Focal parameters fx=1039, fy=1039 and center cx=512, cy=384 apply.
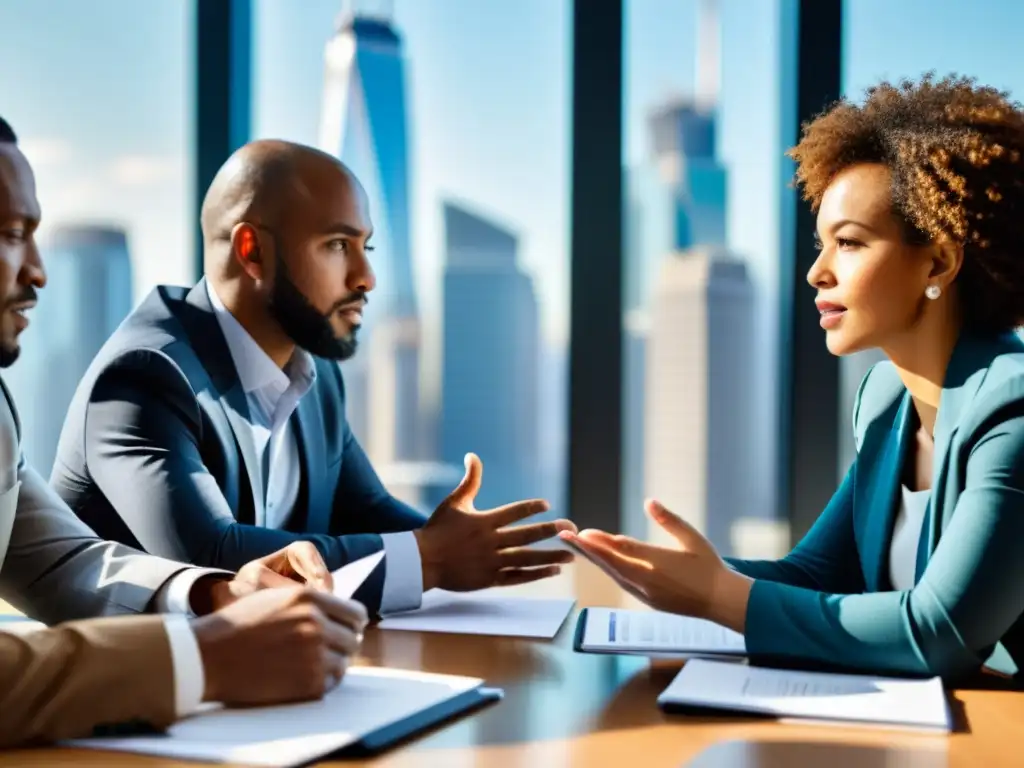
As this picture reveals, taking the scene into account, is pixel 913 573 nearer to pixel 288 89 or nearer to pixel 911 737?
pixel 911 737

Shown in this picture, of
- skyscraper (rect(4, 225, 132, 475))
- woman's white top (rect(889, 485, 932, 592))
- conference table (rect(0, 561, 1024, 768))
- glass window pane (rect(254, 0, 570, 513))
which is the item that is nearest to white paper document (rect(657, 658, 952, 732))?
conference table (rect(0, 561, 1024, 768))

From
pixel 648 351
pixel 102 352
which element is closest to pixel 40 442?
pixel 102 352

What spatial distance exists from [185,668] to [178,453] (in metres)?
0.78

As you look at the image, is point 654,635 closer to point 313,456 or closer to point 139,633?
point 139,633

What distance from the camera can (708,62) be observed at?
386 cm

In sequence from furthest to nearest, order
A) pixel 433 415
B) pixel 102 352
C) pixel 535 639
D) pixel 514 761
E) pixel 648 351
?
pixel 433 415, pixel 648 351, pixel 102 352, pixel 535 639, pixel 514 761

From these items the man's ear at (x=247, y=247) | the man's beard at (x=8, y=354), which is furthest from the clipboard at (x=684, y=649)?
the man's ear at (x=247, y=247)

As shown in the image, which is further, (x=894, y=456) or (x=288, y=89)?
(x=288, y=89)

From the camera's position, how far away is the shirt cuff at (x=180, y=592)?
1350mm

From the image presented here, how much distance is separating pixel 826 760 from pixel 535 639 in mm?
558

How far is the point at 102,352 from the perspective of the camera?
1.80 meters

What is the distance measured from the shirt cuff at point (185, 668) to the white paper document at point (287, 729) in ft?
0.07

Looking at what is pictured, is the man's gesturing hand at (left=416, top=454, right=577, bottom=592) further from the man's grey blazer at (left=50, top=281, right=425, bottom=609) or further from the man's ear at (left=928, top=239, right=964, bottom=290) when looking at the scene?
the man's ear at (left=928, top=239, right=964, bottom=290)

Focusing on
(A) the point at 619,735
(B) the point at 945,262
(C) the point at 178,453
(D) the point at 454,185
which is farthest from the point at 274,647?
(D) the point at 454,185
